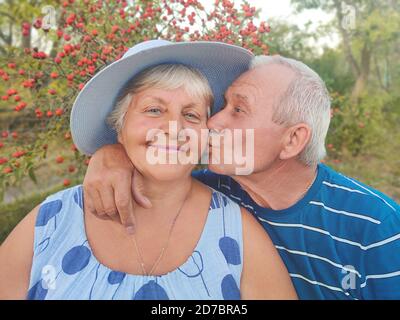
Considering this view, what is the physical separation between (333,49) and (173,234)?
21.0ft

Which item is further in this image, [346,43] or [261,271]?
[346,43]

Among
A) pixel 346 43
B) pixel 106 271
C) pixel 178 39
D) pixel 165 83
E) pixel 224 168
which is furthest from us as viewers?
pixel 346 43

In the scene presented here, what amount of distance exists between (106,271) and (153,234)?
232 millimetres

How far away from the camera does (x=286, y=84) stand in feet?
5.77

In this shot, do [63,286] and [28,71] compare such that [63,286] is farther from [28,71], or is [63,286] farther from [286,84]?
[28,71]

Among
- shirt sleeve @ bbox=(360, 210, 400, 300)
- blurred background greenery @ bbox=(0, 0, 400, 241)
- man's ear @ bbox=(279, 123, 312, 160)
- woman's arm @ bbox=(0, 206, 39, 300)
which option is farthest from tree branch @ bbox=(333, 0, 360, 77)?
woman's arm @ bbox=(0, 206, 39, 300)

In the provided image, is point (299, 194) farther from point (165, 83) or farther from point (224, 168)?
point (165, 83)

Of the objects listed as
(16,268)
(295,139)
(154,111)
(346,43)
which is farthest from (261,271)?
(346,43)

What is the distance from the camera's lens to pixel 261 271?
152 centimetres

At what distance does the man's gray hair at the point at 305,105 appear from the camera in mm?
1742

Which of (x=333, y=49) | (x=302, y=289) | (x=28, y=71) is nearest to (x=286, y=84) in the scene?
(x=302, y=289)

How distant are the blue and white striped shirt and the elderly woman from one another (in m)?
0.15
